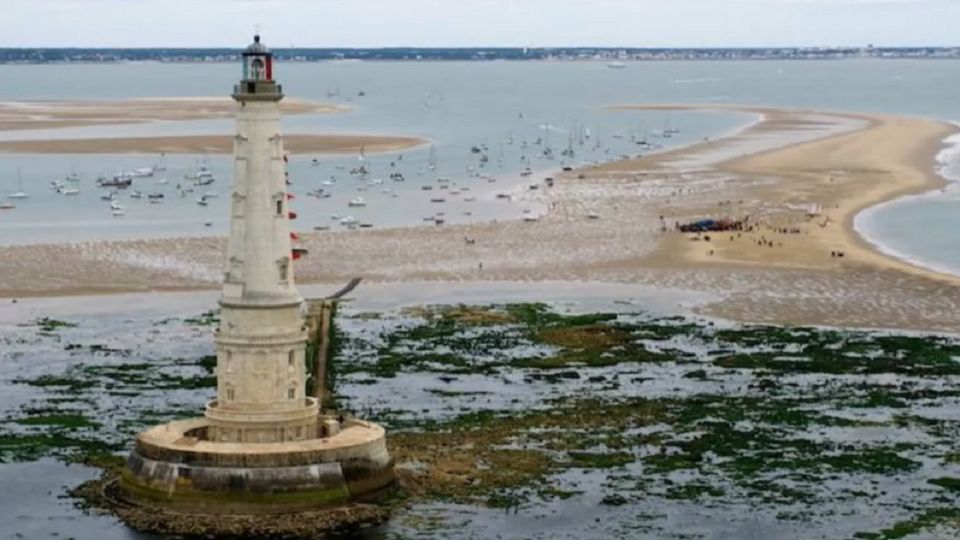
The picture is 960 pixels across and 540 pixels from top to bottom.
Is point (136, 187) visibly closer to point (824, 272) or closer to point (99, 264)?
point (99, 264)

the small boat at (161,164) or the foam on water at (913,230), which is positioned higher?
the foam on water at (913,230)

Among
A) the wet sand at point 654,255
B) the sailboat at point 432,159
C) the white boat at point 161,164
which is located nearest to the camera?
the wet sand at point 654,255

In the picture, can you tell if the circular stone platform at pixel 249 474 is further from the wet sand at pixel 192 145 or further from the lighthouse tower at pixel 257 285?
the wet sand at pixel 192 145

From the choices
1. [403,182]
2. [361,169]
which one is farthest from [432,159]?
[403,182]

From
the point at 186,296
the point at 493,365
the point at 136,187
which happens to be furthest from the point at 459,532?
the point at 136,187

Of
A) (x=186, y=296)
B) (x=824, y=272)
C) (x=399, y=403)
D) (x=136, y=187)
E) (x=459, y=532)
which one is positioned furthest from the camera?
(x=136, y=187)

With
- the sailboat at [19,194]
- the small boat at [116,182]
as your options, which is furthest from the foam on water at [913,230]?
the sailboat at [19,194]
